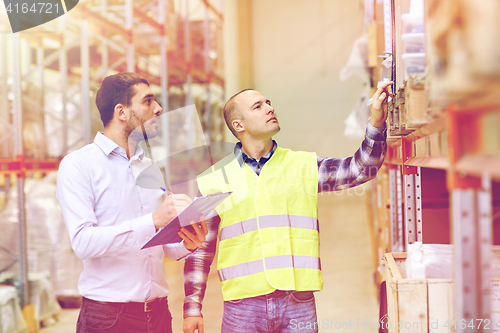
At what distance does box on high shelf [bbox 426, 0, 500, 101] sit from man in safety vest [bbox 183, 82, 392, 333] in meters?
0.98

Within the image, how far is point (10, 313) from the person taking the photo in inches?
144

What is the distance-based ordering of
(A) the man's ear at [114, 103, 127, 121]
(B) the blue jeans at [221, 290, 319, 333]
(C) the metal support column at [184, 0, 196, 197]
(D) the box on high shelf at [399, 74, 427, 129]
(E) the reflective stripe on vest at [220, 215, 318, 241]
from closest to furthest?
1. (D) the box on high shelf at [399, 74, 427, 129]
2. (B) the blue jeans at [221, 290, 319, 333]
3. (E) the reflective stripe on vest at [220, 215, 318, 241]
4. (A) the man's ear at [114, 103, 127, 121]
5. (C) the metal support column at [184, 0, 196, 197]

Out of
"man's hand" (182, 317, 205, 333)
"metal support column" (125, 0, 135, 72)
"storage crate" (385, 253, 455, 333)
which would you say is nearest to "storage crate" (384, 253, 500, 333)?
"storage crate" (385, 253, 455, 333)

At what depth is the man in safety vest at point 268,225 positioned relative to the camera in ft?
6.62

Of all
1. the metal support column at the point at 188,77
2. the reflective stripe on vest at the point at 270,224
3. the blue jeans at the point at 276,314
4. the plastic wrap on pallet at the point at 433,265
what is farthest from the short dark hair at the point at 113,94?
the metal support column at the point at 188,77

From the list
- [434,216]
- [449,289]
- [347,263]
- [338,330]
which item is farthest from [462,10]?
[347,263]

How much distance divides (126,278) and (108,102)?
2.77 feet

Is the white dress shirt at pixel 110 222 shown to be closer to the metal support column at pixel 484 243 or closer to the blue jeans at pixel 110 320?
the blue jeans at pixel 110 320

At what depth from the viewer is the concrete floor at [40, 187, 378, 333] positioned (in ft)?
14.1

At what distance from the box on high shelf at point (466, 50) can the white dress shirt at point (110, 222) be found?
139 centimetres

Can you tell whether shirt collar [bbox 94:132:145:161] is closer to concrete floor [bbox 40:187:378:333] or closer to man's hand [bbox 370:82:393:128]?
Result: man's hand [bbox 370:82:393:128]

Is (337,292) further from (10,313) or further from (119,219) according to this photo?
(119,219)

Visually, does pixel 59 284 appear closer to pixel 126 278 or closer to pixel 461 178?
pixel 126 278

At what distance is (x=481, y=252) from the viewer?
3.28 feet
